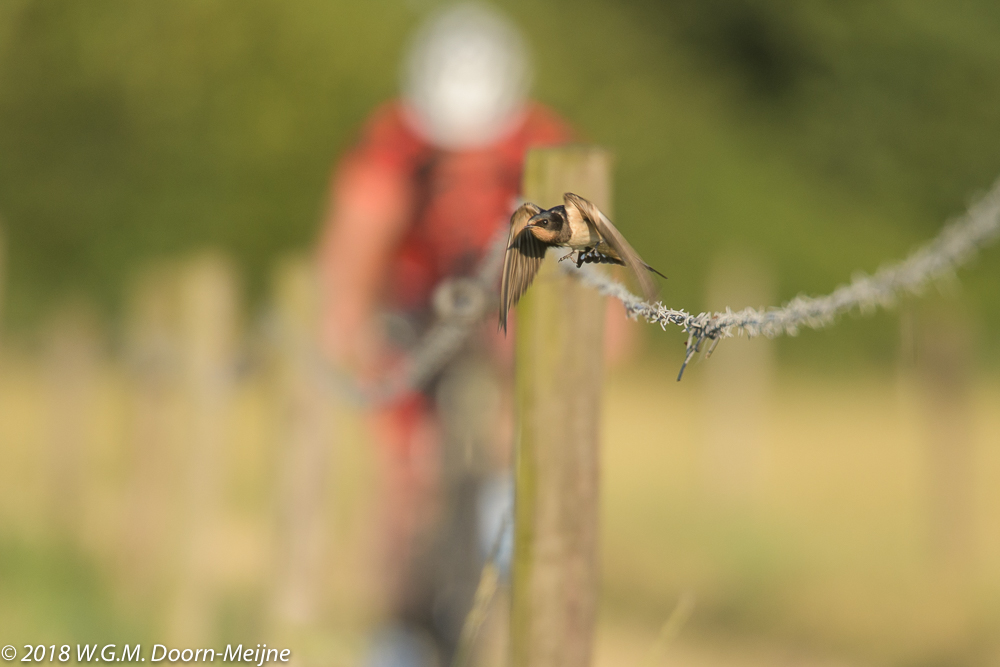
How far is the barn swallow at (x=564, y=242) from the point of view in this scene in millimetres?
1123

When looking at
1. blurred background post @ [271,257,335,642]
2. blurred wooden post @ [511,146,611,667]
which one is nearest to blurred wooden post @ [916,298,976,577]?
blurred background post @ [271,257,335,642]

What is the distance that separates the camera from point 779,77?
24.2m

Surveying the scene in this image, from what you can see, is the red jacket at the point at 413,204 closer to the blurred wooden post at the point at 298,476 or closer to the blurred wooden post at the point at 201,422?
the blurred wooden post at the point at 298,476

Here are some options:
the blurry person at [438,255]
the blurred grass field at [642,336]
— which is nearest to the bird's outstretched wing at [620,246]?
the blurred grass field at [642,336]

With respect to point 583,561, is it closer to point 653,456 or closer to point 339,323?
point 339,323

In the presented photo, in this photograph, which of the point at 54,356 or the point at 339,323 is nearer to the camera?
the point at 339,323

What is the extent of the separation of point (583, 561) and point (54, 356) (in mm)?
5862

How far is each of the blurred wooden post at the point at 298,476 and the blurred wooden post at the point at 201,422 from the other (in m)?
0.20

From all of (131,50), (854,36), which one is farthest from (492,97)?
(854,36)

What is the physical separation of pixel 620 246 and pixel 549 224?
9 cm

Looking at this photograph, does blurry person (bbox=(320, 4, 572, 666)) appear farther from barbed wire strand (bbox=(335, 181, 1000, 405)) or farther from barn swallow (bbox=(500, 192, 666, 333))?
barn swallow (bbox=(500, 192, 666, 333))

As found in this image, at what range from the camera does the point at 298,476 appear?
4.36 meters

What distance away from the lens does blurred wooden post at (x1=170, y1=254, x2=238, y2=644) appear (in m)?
4.20

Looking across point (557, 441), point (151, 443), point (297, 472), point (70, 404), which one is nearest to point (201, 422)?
point (297, 472)
